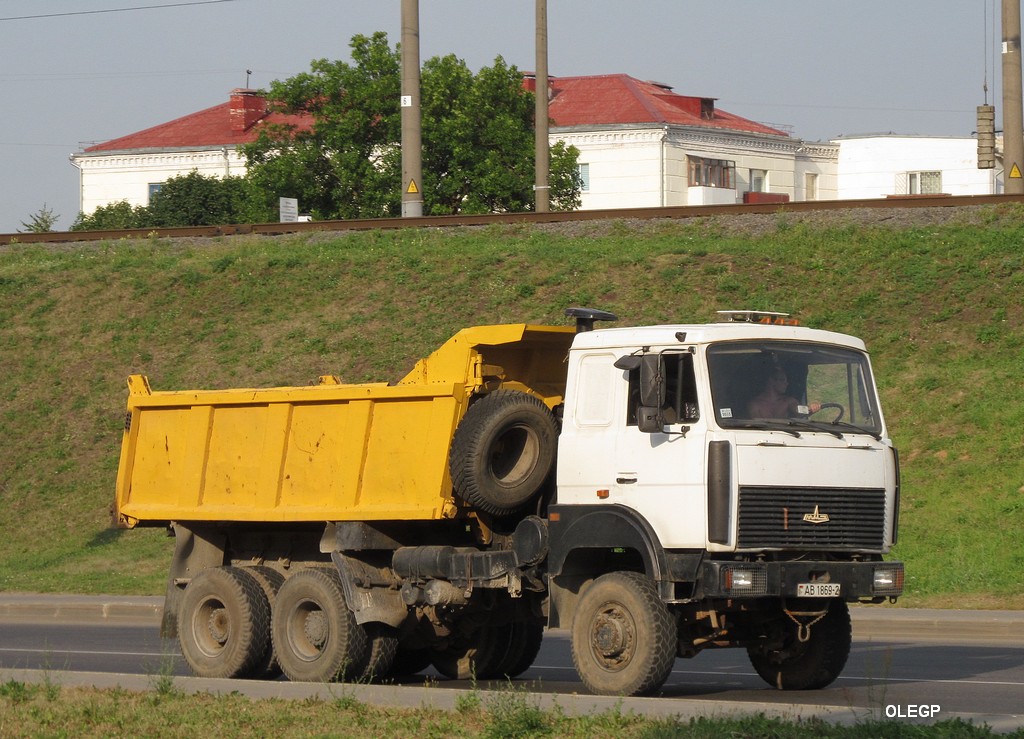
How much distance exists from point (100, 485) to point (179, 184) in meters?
46.5

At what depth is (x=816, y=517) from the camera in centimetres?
1059

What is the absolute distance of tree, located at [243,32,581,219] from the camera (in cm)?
5978

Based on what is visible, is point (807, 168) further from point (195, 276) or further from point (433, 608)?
point (433, 608)

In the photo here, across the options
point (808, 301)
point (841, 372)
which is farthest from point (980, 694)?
point (808, 301)

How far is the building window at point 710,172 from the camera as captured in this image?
8125 centimetres

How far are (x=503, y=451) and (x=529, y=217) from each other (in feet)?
67.3

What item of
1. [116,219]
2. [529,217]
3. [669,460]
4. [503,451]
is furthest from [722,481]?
[116,219]

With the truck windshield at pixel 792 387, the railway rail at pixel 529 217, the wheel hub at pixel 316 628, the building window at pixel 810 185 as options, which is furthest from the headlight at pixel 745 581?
the building window at pixel 810 185

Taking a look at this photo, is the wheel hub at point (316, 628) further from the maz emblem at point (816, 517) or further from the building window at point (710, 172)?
the building window at point (710, 172)

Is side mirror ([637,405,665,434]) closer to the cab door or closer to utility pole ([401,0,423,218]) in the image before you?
the cab door

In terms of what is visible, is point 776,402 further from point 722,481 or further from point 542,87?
point 542,87

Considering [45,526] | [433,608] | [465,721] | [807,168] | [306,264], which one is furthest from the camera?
[807,168]

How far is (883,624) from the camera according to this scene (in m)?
16.4

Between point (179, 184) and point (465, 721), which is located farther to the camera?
point (179, 184)
